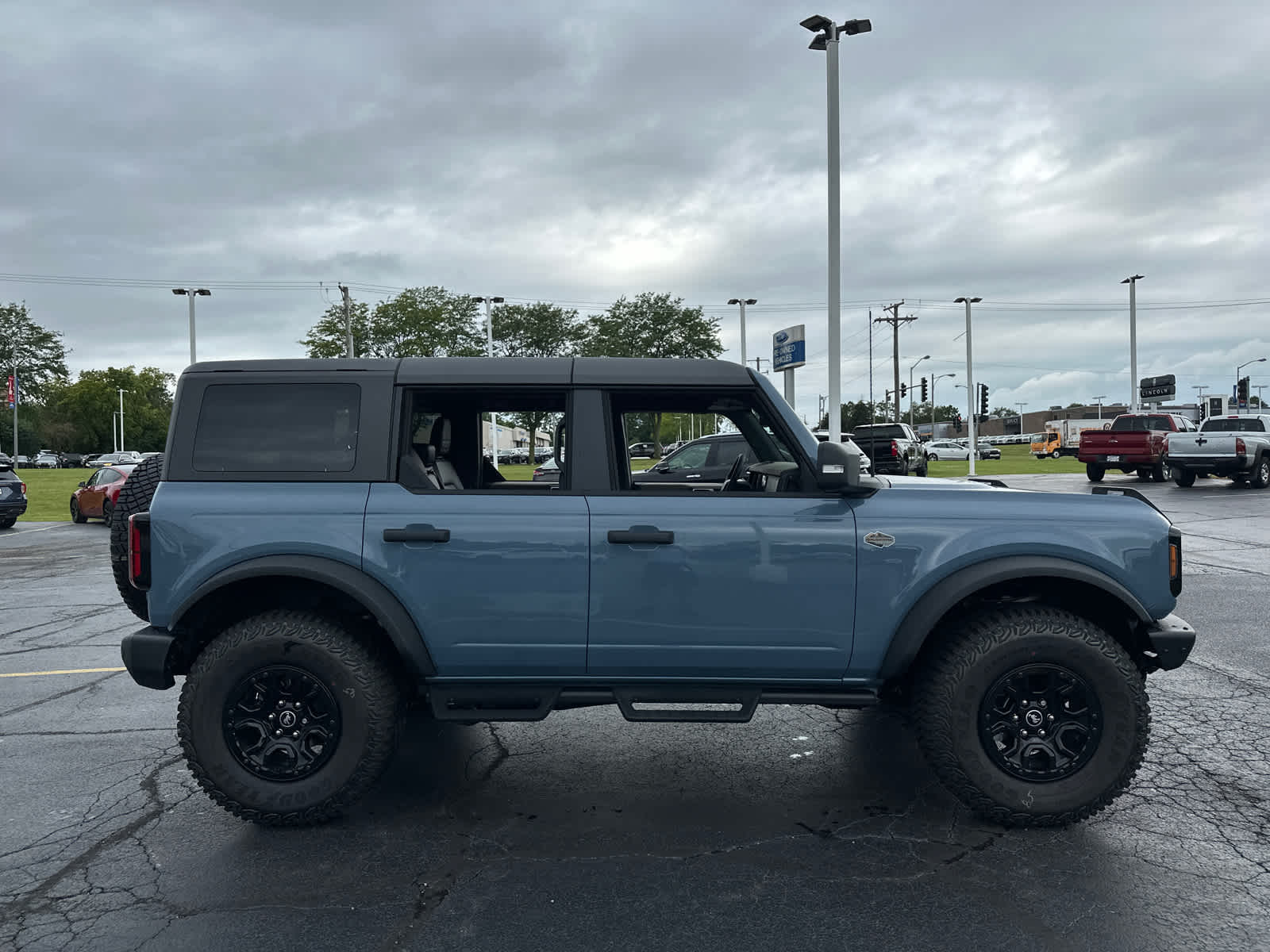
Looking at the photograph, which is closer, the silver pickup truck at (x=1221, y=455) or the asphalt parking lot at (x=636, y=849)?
the asphalt parking lot at (x=636, y=849)

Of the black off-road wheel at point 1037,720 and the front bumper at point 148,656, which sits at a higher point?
the front bumper at point 148,656

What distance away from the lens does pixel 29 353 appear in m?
94.6

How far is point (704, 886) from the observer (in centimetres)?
314

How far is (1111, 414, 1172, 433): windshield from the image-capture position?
25.5 m

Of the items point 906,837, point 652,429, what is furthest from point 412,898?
point 652,429

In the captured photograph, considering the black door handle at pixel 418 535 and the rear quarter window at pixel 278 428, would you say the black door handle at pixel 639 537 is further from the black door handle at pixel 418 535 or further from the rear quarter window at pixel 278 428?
the rear quarter window at pixel 278 428

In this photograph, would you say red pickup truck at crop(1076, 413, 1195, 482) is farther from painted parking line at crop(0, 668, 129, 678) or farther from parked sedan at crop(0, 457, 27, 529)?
parked sedan at crop(0, 457, 27, 529)

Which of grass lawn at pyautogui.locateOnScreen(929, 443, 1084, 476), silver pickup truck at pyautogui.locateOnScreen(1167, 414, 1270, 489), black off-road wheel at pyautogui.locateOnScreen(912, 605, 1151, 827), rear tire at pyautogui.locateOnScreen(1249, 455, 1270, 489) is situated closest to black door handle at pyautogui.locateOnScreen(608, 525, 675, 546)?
black off-road wheel at pyautogui.locateOnScreen(912, 605, 1151, 827)

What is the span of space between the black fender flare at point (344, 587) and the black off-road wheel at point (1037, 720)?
2105 millimetres

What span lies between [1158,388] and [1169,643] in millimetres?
59434

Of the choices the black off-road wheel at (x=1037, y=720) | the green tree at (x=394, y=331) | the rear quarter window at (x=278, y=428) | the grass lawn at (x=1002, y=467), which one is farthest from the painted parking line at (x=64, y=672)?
the green tree at (x=394, y=331)

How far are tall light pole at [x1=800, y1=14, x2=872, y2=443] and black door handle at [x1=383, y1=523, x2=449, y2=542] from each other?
1251 centimetres

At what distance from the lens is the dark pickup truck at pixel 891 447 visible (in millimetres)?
25562

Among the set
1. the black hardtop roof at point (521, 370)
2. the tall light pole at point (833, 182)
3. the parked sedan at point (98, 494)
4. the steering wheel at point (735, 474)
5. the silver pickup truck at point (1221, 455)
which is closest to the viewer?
the black hardtop roof at point (521, 370)
